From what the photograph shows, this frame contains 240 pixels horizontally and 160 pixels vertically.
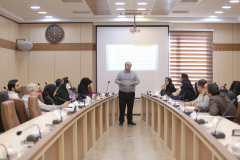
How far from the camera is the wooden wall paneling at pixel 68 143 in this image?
12.9ft

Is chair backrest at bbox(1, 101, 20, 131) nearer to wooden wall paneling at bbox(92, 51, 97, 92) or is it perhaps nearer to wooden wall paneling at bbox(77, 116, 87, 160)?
wooden wall paneling at bbox(77, 116, 87, 160)

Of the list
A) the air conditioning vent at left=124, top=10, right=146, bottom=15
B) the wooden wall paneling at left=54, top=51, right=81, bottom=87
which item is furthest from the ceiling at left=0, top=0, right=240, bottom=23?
the wooden wall paneling at left=54, top=51, right=81, bottom=87

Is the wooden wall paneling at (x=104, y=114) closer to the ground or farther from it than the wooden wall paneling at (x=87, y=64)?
closer to the ground

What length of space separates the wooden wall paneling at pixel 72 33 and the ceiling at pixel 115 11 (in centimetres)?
32

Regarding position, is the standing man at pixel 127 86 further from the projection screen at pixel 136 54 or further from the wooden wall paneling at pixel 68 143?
the wooden wall paneling at pixel 68 143

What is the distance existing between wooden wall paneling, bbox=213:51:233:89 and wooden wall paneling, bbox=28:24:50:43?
236 inches

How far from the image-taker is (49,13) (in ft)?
33.2

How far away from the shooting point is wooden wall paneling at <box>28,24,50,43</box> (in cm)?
1129

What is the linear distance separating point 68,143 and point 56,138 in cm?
102

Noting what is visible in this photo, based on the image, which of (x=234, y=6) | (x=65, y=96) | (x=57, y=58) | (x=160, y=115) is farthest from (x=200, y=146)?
(x=57, y=58)

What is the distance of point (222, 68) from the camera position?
469 inches

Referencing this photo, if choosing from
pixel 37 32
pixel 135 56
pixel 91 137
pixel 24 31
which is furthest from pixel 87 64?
pixel 91 137

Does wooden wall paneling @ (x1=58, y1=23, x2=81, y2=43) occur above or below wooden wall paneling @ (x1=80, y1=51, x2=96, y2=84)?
above

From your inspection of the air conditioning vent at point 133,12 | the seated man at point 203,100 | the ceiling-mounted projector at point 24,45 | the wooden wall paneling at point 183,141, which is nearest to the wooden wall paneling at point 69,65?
the ceiling-mounted projector at point 24,45
